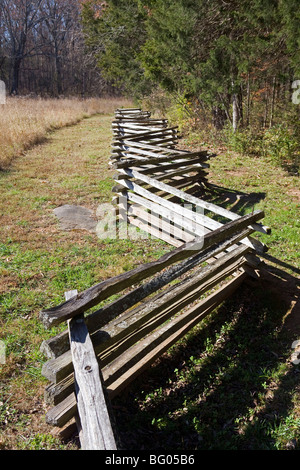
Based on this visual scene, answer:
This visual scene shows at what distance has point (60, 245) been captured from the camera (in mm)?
5336

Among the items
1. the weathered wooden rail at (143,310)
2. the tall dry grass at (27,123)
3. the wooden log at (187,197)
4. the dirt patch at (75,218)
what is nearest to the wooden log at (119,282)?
the weathered wooden rail at (143,310)

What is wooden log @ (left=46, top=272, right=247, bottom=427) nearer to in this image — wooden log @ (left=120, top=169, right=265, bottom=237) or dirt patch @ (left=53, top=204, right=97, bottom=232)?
wooden log @ (left=120, top=169, right=265, bottom=237)

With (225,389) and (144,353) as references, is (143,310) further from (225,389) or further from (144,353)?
(225,389)

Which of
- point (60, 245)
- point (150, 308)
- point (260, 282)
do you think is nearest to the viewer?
point (150, 308)

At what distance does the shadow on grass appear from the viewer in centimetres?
250

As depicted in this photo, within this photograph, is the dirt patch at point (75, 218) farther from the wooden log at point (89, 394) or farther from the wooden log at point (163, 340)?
the wooden log at point (89, 394)

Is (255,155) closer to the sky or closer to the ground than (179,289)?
closer to the sky

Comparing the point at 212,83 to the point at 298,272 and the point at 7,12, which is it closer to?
the point at 298,272

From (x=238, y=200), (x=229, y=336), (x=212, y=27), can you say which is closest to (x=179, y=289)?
(x=229, y=336)

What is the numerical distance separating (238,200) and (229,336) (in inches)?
160

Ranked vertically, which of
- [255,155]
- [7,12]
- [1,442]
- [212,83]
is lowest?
[1,442]

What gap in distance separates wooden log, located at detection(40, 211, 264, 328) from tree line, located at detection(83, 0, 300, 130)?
552 centimetres

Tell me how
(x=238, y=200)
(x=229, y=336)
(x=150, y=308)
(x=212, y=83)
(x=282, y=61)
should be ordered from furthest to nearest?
(x=212, y=83), (x=282, y=61), (x=238, y=200), (x=229, y=336), (x=150, y=308)

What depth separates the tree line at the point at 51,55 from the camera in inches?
1382
